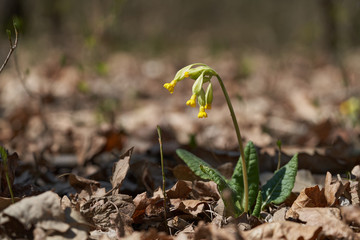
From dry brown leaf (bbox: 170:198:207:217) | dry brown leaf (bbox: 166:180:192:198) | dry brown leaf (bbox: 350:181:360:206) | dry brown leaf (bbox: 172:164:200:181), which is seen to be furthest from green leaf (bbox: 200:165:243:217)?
dry brown leaf (bbox: 350:181:360:206)

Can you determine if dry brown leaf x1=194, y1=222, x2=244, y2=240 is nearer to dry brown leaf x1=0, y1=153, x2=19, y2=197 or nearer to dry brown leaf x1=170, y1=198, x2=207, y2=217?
dry brown leaf x1=170, y1=198, x2=207, y2=217

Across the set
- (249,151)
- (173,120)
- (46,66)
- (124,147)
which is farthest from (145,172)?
(46,66)

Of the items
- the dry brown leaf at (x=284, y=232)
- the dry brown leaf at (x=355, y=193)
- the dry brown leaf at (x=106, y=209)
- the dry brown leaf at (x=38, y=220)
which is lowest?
the dry brown leaf at (x=355, y=193)

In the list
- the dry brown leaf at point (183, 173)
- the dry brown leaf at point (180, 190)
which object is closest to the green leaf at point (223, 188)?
the dry brown leaf at point (180, 190)

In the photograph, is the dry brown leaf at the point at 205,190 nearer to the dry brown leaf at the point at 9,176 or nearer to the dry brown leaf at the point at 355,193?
the dry brown leaf at the point at 355,193

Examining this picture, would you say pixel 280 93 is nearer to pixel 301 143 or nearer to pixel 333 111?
pixel 333 111
